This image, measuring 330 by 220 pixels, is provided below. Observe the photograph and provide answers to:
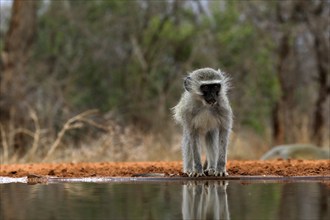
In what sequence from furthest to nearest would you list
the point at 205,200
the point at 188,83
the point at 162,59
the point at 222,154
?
the point at 162,59
the point at 188,83
the point at 222,154
the point at 205,200

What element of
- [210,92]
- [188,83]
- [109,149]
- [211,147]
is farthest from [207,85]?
[109,149]

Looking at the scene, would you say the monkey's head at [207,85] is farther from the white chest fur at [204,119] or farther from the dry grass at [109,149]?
the dry grass at [109,149]

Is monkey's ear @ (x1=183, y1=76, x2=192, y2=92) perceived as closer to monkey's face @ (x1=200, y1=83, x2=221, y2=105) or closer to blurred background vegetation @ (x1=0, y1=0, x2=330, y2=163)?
monkey's face @ (x1=200, y1=83, x2=221, y2=105)

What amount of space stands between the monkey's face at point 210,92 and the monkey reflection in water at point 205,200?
3.31 feet

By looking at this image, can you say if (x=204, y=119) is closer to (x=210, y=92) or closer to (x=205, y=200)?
(x=210, y=92)

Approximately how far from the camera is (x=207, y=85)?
→ 8508 millimetres

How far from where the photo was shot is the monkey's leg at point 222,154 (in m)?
8.43

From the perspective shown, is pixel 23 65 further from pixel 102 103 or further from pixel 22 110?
pixel 102 103

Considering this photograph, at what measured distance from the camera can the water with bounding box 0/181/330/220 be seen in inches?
207

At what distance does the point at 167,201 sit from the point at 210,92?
2517mm

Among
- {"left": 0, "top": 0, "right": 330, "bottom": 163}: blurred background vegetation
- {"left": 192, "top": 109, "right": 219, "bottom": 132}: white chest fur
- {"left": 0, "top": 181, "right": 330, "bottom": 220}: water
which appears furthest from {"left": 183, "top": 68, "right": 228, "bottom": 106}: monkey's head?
{"left": 0, "top": 0, "right": 330, "bottom": 163}: blurred background vegetation

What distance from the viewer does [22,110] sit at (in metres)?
19.1

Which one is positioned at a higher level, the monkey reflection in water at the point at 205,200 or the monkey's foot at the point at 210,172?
the monkey's foot at the point at 210,172

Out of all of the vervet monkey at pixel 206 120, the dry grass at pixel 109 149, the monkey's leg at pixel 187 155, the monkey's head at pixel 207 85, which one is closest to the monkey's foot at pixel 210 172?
the vervet monkey at pixel 206 120
